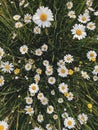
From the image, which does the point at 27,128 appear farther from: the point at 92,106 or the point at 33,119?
the point at 92,106

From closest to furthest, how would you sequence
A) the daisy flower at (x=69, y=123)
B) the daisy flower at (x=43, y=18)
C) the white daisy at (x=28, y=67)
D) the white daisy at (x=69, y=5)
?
the daisy flower at (x=43, y=18) < the daisy flower at (x=69, y=123) < the white daisy at (x=28, y=67) < the white daisy at (x=69, y=5)

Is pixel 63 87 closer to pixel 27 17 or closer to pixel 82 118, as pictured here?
pixel 82 118

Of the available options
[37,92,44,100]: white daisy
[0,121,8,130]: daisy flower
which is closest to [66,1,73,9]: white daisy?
[37,92,44,100]: white daisy

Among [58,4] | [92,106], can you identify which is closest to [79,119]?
[92,106]

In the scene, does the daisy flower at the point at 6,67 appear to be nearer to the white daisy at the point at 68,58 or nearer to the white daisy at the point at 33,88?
the white daisy at the point at 33,88

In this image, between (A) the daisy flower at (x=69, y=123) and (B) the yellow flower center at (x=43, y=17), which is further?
(A) the daisy flower at (x=69, y=123)

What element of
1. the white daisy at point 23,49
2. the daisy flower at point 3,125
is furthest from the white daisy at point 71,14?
the daisy flower at point 3,125

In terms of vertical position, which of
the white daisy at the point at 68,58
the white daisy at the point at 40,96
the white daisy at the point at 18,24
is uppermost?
the white daisy at the point at 18,24
